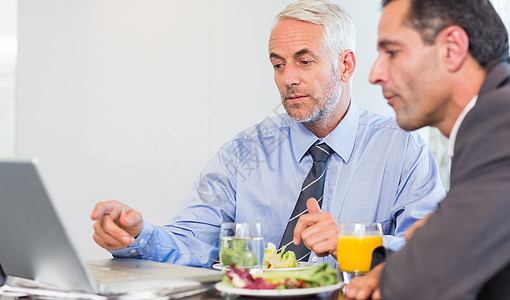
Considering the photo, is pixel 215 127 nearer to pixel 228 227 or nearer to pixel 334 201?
pixel 334 201

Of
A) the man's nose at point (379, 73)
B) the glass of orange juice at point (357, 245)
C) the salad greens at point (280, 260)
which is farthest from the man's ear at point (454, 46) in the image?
the salad greens at point (280, 260)

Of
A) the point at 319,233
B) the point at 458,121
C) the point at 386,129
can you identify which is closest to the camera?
the point at 458,121

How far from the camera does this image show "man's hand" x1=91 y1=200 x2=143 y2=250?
156cm

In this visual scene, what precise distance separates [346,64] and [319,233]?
1053 mm

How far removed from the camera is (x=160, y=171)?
134 inches

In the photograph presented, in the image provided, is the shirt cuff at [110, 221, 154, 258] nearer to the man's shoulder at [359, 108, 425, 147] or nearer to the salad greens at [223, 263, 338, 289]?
the salad greens at [223, 263, 338, 289]

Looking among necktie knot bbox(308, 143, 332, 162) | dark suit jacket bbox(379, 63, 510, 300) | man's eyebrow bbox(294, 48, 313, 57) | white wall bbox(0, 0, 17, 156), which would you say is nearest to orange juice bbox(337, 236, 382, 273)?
dark suit jacket bbox(379, 63, 510, 300)

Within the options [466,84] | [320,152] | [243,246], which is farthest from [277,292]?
[320,152]

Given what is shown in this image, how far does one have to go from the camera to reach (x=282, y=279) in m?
1.22

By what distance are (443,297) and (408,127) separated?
0.48m

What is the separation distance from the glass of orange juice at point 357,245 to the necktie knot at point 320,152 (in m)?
0.79

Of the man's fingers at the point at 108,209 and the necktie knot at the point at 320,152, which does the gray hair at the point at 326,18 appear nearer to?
the necktie knot at the point at 320,152

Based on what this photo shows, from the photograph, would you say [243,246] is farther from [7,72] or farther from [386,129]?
[7,72]

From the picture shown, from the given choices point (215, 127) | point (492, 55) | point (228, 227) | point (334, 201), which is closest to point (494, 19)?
point (492, 55)
